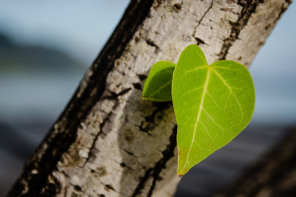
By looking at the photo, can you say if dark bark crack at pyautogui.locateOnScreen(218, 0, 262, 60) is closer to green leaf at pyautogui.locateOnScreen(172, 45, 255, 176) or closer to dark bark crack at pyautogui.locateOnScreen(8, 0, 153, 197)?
green leaf at pyautogui.locateOnScreen(172, 45, 255, 176)

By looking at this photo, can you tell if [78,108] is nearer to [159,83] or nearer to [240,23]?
[159,83]

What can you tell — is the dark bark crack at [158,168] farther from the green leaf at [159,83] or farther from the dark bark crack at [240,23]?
the dark bark crack at [240,23]

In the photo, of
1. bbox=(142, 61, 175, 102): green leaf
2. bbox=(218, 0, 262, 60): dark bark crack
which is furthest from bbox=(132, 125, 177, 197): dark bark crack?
bbox=(218, 0, 262, 60): dark bark crack

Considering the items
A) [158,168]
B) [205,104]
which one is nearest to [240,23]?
[205,104]

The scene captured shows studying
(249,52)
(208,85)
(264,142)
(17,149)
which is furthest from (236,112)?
(264,142)

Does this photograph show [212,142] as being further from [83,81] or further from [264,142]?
[264,142]

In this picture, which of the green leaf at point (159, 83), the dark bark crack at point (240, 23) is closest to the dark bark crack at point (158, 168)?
the green leaf at point (159, 83)
